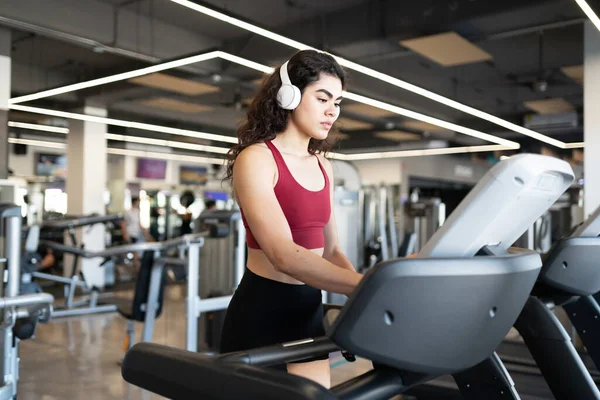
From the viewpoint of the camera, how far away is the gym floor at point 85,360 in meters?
3.71

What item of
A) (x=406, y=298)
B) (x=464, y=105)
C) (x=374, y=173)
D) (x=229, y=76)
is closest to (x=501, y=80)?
(x=464, y=105)

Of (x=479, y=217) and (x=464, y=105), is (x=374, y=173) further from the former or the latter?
(x=479, y=217)

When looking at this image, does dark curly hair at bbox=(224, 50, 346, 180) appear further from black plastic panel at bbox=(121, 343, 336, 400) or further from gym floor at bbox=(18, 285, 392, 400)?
gym floor at bbox=(18, 285, 392, 400)

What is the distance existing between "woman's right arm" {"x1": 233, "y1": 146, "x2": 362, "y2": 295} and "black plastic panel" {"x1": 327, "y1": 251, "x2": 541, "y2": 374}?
16 centimetres

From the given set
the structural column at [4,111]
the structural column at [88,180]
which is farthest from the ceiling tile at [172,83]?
the structural column at [88,180]

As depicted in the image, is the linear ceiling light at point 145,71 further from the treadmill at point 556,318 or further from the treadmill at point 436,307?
the treadmill at point 436,307

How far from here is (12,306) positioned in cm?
250

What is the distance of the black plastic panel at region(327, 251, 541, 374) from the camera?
2.73ft

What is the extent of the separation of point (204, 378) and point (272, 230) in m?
0.32

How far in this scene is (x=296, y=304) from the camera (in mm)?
1369

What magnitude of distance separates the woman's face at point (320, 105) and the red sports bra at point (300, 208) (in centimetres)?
11

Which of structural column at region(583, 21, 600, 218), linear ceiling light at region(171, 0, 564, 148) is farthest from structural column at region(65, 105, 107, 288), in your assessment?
structural column at region(583, 21, 600, 218)

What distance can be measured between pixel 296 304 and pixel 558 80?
938 centimetres

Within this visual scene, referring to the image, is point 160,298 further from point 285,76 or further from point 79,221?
point 285,76
